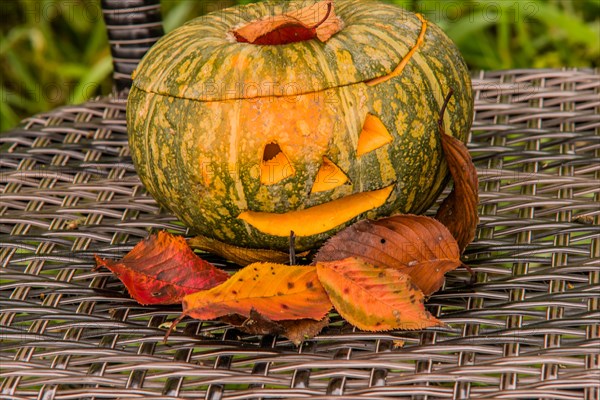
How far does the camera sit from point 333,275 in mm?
986

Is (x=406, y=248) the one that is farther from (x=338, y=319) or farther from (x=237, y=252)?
(x=237, y=252)

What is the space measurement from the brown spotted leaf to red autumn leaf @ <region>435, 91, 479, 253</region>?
216 mm

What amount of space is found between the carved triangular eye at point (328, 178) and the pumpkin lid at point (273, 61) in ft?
0.31

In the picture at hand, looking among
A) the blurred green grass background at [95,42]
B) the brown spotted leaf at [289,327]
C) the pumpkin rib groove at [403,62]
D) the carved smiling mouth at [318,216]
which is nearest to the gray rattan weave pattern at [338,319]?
the brown spotted leaf at [289,327]

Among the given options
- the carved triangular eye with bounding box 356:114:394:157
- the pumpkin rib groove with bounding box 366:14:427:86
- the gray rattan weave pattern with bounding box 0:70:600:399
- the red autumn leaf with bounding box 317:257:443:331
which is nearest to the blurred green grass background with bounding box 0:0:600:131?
the gray rattan weave pattern with bounding box 0:70:600:399

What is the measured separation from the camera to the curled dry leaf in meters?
1.11

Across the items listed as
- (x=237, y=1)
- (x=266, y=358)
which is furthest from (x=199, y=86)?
(x=237, y=1)

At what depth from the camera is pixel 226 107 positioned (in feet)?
3.34

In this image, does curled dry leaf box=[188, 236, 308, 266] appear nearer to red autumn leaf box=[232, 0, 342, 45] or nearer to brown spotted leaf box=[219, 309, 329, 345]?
brown spotted leaf box=[219, 309, 329, 345]

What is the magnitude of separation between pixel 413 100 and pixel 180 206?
0.32 m

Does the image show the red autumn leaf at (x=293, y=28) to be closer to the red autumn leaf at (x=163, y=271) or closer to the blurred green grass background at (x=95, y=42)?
the red autumn leaf at (x=163, y=271)

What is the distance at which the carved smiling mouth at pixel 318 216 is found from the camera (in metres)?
1.07

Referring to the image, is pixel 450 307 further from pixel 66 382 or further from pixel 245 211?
pixel 66 382

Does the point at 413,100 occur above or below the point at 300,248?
above
